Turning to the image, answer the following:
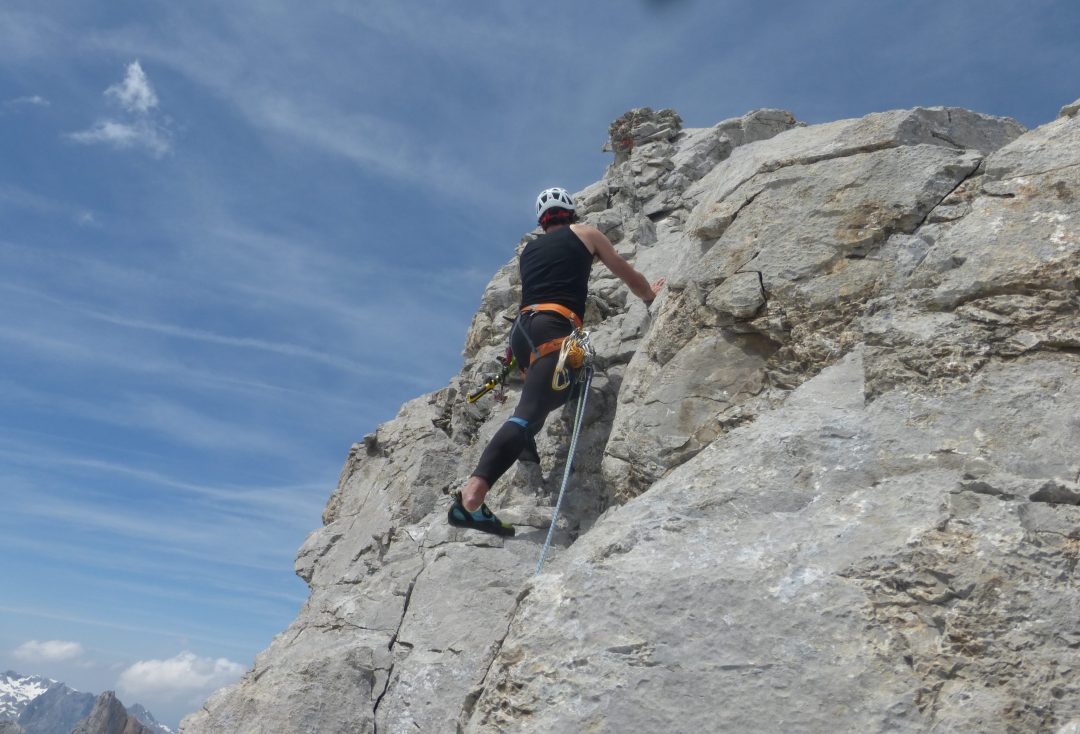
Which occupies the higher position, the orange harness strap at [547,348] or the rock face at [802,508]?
the orange harness strap at [547,348]

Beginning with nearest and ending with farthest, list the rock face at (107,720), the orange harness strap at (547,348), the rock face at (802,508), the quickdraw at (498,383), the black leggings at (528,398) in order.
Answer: the rock face at (802,508) → the black leggings at (528,398) → the orange harness strap at (547,348) → the quickdraw at (498,383) → the rock face at (107,720)

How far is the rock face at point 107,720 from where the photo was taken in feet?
367

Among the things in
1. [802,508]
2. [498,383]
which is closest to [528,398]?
[498,383]

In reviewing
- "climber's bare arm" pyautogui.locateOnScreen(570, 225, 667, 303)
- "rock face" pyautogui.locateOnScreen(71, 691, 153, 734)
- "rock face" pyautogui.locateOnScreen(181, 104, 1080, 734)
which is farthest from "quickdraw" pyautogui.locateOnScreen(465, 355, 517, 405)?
"rock face" pyautogui.locateOnScreen(71, 691, 153, 734)

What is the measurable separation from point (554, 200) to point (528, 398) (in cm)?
240

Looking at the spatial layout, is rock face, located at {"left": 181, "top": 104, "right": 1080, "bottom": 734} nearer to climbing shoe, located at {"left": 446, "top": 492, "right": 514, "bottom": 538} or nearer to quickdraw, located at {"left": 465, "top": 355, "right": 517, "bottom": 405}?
climbing shoe, located at {"left": 446, "top": 492, "right": 514, "bottom": 538}

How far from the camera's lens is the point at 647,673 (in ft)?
13.5

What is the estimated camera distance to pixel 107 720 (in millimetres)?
115188

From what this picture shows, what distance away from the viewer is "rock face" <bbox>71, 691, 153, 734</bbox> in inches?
4409

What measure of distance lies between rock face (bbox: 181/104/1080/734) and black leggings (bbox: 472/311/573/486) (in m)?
0.69

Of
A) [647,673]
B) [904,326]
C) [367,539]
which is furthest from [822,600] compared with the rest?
[367,539]

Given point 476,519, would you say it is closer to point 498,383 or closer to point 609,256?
point 498,383

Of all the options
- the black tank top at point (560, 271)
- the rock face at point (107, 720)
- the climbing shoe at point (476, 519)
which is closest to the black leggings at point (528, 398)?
the black tank top at point (560, 271)

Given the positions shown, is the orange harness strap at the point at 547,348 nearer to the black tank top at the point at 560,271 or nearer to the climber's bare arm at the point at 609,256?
the black tank top at the point at 560,271
